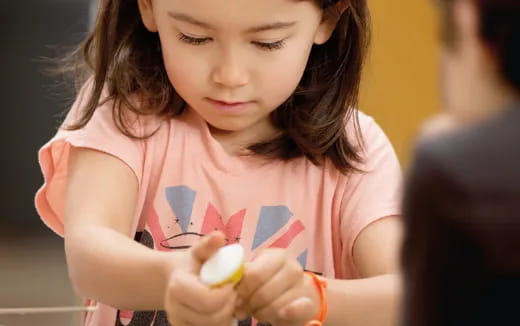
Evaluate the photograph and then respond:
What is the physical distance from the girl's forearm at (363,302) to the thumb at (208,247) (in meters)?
0.22

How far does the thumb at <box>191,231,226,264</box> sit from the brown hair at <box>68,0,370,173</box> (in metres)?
0.42

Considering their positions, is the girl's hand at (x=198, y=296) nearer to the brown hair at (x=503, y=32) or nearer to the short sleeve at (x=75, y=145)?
the brown hair at (x=503, y=32)

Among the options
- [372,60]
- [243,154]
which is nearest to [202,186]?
[243,154]

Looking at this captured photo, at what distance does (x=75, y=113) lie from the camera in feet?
3.25

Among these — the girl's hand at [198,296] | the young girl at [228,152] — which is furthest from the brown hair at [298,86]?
the girl's hand at [198,296]

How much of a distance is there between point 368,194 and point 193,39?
255 mm

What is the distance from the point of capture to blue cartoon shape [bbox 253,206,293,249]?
0.98 meters

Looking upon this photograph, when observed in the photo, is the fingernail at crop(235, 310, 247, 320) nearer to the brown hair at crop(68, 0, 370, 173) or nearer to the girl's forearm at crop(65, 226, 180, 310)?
the girl's forearm at crop(65, 226, 180, 310)

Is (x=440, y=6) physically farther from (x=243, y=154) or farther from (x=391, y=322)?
(x=243, y=154)

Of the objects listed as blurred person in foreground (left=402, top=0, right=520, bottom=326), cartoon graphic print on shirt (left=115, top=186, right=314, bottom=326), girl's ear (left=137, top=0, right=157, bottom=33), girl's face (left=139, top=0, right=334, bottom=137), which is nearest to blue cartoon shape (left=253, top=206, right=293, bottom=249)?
cartoon graphic print on shirt (left=115, top=186, right=314, bottom=326)

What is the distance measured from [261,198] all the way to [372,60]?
59 cm

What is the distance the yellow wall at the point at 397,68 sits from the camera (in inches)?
57.7

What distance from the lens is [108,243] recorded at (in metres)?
0.82

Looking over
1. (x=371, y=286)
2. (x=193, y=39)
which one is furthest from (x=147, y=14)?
(x=371, y=286)
